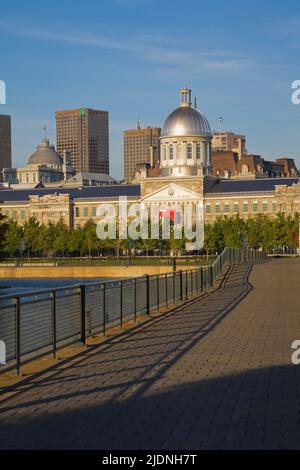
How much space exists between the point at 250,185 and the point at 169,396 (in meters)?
137

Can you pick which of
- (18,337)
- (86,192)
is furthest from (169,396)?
(86,192)

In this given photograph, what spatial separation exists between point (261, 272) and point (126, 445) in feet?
136

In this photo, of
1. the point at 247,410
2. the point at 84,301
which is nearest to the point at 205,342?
the point at 84,301

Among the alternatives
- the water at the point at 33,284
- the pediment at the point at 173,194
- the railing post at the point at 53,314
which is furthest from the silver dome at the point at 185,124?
the railing post at the point at 53,314

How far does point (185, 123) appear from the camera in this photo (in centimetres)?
15038

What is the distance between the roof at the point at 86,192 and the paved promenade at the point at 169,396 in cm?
13590

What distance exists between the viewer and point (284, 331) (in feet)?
60.3

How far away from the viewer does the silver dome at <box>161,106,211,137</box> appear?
15000cm

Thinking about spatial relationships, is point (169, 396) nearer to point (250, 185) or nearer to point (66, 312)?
point (66, 312)

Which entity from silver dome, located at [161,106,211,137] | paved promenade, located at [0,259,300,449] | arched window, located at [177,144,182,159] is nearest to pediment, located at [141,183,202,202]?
arched window, located at [177,144,182,159]

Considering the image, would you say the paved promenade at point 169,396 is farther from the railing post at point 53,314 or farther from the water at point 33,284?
the water at point 33,284

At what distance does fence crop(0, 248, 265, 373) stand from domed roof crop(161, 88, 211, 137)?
A: 125852 millimetres

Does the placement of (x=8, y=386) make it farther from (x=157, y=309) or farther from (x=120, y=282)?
(x=157, y=309)

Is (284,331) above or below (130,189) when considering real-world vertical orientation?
below
